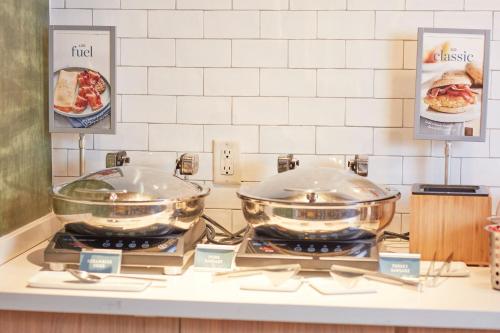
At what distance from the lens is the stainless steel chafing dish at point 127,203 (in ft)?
5.76

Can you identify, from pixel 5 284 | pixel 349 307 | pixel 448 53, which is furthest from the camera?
pixel 448 53

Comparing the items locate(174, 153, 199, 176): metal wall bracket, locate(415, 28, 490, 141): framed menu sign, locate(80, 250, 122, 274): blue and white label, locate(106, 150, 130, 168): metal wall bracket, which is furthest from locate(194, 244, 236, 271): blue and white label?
locate(415, 28, 490, 141): framed menu sign

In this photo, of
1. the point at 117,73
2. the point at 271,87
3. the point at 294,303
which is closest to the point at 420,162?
the point at 271,87

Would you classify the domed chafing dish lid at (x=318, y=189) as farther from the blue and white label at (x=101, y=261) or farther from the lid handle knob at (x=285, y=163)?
the blue and white label at (x=101, y=261)

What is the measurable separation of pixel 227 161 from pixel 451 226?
2.26 feet

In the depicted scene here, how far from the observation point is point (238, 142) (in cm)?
Result: 220

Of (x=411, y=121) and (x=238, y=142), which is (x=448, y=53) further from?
(x=238, y=142)

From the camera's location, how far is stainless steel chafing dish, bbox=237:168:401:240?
1.73 meters

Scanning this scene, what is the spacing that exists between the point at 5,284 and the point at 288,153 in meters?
0.91

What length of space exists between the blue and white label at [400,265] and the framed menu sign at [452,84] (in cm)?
49

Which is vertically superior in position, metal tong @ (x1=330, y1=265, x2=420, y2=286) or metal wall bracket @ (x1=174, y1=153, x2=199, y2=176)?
metal wall bracket @ (x1=174, y1=153, x2=199, y2=176)

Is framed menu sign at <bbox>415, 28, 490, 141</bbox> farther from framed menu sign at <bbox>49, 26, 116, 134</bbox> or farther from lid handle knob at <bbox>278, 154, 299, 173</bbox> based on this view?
framed menu sign at <bbox>49, 26, 116, 134</bbox>

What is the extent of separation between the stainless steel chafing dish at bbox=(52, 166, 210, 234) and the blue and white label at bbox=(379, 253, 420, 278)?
488 millimetres

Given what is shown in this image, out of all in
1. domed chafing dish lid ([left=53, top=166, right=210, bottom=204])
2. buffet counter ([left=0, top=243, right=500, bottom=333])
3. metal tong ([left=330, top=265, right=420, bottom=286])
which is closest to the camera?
buffet counter ([left=0, top=243, right=500, bottom=333])
